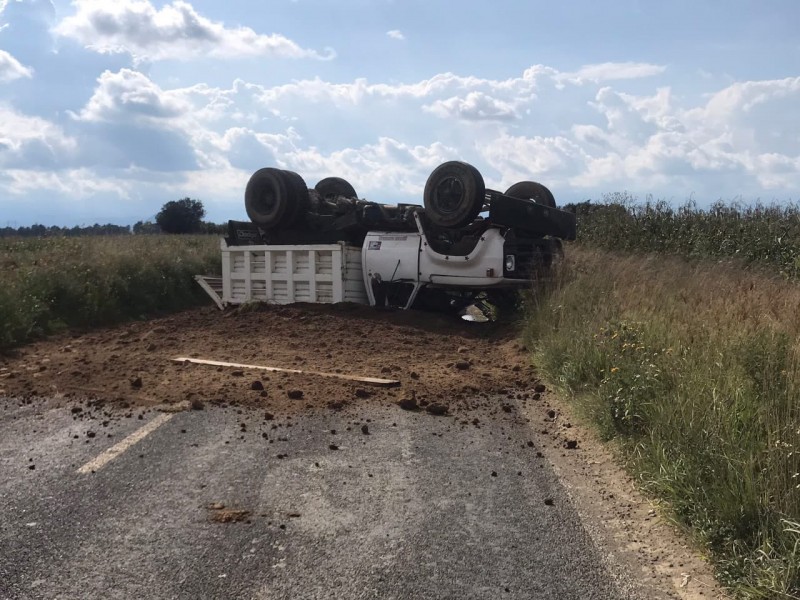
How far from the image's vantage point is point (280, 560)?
3725 mm

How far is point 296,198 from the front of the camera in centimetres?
1270

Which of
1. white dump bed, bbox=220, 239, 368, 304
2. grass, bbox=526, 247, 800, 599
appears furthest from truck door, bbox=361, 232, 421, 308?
grass, bbox=526, 247, 800, 599

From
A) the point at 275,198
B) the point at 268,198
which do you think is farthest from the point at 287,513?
the point at 268,198

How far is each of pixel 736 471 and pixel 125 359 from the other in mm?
7315

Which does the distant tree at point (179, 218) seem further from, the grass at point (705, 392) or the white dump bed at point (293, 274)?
the grass at point (705, 392)

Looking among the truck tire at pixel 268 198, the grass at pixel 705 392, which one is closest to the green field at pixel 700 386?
the grass at pixel 705 392

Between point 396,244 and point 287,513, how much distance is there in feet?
25.6

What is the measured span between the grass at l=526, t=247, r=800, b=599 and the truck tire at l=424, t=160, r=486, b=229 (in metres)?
1.96

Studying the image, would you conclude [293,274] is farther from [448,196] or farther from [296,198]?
[448,196]

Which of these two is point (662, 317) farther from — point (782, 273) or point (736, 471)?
point (782, 273)

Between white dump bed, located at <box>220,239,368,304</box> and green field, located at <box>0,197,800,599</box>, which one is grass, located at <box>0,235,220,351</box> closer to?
green field, located at <box>0,197,800,599</box>

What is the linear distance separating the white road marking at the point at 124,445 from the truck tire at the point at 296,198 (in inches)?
263

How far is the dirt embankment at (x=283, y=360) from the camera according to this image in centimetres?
725

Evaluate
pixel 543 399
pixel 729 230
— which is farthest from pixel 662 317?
pixel 729 230
